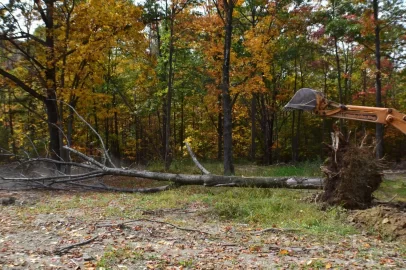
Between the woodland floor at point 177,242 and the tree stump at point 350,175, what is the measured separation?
1033mm

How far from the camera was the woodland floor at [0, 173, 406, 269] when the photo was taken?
4.92 meters

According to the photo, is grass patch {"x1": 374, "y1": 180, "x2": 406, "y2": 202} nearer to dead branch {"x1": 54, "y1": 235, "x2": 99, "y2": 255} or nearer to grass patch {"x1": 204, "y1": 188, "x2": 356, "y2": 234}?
grass patch {"x1": 204, "y1": 188, "x2": 356, "y2": 234}

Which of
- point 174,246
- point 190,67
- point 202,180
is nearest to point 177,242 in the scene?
point 174,246

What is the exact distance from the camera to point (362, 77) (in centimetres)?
2689

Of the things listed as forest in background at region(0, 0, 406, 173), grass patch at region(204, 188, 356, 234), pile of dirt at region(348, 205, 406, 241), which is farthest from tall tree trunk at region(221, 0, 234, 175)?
pile of dirt at region(348, 205, 406, 241)

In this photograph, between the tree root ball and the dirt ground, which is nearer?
the dirt ground

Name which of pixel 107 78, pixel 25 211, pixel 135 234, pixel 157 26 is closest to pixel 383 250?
pixel 135 234

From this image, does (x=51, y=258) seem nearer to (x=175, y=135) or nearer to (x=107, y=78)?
(x=107, y=78)

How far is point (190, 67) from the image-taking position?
21844mm

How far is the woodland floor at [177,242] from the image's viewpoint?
4.92 m

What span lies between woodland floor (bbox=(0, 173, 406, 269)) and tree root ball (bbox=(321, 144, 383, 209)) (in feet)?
3.40

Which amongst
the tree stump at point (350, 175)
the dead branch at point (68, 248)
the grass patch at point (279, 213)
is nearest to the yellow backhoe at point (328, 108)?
the tree stump at point (350, 175)

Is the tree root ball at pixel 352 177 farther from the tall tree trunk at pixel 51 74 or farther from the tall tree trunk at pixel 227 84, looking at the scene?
the tall tree trunk at pixel 51 74

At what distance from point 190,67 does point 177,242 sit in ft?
55.1
